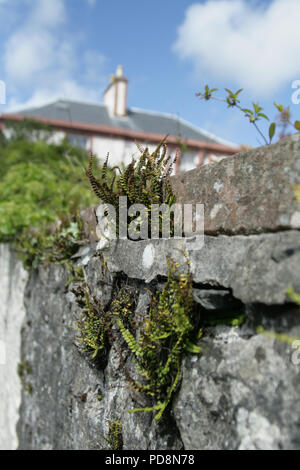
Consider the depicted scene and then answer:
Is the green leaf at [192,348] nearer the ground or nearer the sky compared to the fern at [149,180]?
nearer the ground

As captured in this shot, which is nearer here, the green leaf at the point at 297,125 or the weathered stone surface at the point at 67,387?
the green leaf at the point at 297,125

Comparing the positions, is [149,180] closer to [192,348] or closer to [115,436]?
[192,348]

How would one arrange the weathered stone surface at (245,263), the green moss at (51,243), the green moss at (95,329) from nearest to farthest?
1. the weathered stone surface at (245,263)
2. the green moss at (95,329)
3. the green moss at (51,243)

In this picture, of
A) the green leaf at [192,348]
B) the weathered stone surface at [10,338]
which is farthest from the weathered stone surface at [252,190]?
the weathered stone surface at [10,338]

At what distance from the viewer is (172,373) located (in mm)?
1564

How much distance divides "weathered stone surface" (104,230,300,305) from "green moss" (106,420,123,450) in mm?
762

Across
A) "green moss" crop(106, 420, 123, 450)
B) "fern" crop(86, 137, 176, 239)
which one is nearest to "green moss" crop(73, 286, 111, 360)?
"green moss" crop(106, 420, 123, 450)

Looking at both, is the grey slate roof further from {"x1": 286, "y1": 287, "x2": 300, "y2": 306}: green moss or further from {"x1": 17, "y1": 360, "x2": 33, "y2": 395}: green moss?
{"x1": 286, "y1": 287, "x2": 300, "y2": 306}: green moss

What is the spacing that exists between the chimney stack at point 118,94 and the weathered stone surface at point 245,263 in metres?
18.9

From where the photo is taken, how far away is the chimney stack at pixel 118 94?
19.2 metres

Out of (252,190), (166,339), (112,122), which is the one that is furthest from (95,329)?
(112,122)

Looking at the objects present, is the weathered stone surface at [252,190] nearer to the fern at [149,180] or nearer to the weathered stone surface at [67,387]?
the fern at [149,180]

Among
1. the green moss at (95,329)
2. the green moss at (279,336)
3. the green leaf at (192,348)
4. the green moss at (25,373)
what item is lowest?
the green moss at (25,373)

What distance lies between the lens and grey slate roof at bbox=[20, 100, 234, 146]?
59.1 ft
